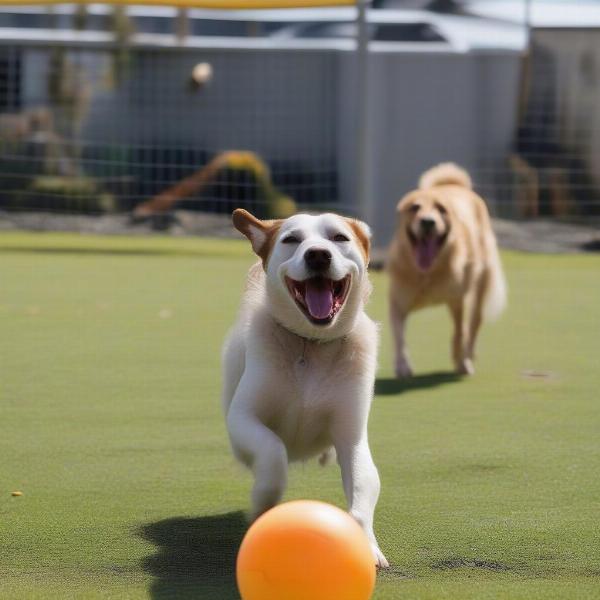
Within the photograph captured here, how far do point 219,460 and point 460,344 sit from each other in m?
2.83

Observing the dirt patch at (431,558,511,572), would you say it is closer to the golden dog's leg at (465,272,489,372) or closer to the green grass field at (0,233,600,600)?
the green grass field at (0,233,600,600)

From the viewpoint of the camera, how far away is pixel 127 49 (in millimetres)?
15930

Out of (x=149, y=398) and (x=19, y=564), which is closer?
(x=19, y=564)

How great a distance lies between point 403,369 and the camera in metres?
7.62

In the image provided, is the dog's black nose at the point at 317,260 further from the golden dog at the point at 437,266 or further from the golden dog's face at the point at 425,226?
the golden dog's face at the point at 425,226

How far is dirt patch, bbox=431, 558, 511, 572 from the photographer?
389 centimetres

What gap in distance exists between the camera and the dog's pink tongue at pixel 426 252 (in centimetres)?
796

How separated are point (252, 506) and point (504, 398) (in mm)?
3125

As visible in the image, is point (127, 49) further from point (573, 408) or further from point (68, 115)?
point (573, 408)

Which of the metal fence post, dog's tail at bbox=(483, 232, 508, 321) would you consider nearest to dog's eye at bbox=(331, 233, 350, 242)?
dog's tail at bbox=(483, 232, 508, 321)

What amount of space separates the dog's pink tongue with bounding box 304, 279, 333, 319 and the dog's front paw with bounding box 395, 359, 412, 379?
3.53 metres

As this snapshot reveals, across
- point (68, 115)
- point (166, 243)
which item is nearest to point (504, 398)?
point (166, 243)

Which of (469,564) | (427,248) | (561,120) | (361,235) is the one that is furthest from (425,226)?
(561,120)

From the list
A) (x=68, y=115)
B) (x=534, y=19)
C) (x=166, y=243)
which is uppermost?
(x=534, y=19)
